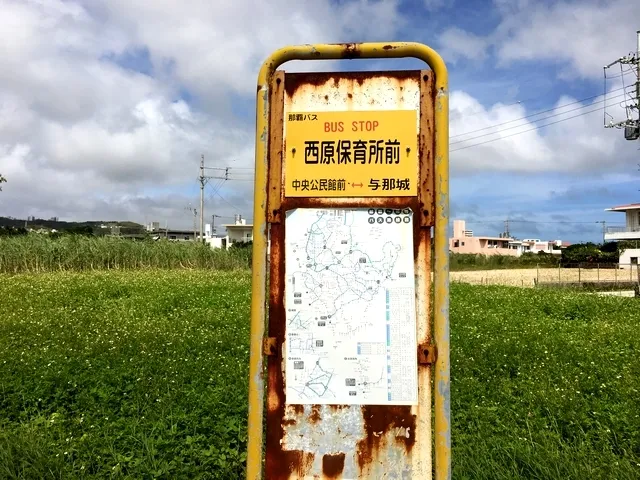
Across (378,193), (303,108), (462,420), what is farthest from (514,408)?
(303,108)

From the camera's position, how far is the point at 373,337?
91.4 inches

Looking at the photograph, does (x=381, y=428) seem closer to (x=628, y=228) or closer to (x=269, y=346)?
(x=269, y=346)

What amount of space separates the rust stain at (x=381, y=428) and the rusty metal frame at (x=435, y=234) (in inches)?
4.8

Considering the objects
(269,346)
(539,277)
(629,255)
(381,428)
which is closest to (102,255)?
(269,346)

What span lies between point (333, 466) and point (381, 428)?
0.27 metres

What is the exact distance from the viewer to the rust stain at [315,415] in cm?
231

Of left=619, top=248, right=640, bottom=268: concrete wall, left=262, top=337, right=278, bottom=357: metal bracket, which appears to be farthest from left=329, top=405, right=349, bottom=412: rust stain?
left=619, top=248, right=640, bottom=268: concrete wall

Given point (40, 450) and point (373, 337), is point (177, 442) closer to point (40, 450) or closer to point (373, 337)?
point (40, 450)

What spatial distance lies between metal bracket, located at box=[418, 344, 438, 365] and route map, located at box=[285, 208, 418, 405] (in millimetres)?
36

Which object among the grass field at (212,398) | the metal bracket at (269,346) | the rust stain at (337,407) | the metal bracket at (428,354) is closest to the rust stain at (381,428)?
the rust stain at (337,407)

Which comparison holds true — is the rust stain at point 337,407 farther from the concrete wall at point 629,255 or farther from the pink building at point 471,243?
the pink building at point 471,243

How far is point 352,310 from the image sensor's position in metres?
2.34

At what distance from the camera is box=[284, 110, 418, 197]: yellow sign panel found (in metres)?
2.33

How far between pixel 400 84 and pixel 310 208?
0.71 m
